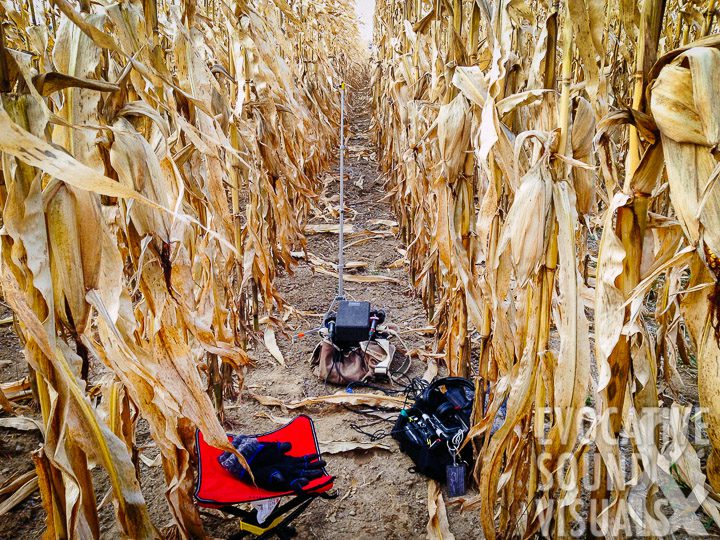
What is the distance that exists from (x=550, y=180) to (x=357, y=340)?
64.7 inches

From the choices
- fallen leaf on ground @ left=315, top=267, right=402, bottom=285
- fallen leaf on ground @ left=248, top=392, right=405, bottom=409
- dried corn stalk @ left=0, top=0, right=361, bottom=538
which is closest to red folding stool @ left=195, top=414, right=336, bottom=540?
dried corn stalk @ left=0, top=0, right=361, bottom=538

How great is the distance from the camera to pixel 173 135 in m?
1.35

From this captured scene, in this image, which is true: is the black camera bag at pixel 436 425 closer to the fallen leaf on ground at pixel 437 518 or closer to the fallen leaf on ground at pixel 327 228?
the fallen leaf on ground at pixel 437 518

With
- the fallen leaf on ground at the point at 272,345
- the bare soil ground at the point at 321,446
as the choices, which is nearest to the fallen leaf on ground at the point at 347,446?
the bare soil ground at the point at 321,446

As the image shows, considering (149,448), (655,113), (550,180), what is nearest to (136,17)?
(550,180)

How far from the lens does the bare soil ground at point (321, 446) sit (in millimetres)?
1702

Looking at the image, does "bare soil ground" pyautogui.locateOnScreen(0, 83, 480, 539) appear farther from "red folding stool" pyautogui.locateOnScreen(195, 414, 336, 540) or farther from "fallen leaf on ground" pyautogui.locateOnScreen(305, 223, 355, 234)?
"fallen leaf on ground" pyautogui.locateOnScreen(305, 223, 355, 234)

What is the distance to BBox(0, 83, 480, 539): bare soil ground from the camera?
1.70 meters

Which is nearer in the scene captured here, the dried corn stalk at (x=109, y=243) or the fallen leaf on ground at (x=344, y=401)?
the dried corn stalk at (x=109, y=243)

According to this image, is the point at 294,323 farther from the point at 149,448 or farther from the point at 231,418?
the point at 149,448

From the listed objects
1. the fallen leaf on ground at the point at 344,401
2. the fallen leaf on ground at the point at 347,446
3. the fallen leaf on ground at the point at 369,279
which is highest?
the fallen leaf on ground at the point at 369,279

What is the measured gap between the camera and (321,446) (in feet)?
6.86

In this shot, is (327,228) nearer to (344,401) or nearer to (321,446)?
(344,401)

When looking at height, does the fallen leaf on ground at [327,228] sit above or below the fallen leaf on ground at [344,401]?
above
